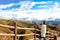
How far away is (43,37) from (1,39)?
2295 mm

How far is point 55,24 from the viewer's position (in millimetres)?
20797

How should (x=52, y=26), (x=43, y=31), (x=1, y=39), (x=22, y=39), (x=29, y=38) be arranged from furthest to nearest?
1. (x=52, y=26)
2. (x=29, y=38)
3. (x=22, y=39)
4. (x=1, y=39)
5. (x=43, y=31)

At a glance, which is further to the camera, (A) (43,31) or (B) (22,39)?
(B) (22,39)

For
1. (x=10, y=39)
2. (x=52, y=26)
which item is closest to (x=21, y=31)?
(x=10, y=39)

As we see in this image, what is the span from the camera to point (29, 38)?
1345cm

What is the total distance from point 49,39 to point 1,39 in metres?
4.77

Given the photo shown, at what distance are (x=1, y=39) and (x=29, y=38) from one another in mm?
3990

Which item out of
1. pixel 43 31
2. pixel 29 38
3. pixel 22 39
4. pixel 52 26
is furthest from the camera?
pixel 52 26

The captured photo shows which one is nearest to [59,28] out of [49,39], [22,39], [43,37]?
[49,39]

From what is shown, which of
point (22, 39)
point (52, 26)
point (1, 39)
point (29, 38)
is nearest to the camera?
point (1, 39)

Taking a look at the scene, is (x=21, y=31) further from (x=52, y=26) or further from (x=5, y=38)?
(x=52, y=26)

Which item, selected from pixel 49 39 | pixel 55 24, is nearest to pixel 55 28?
pixel 55 24

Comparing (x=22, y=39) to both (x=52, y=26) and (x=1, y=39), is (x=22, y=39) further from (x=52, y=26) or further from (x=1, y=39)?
(x=52, y=26)

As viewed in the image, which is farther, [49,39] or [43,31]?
[49,39]
